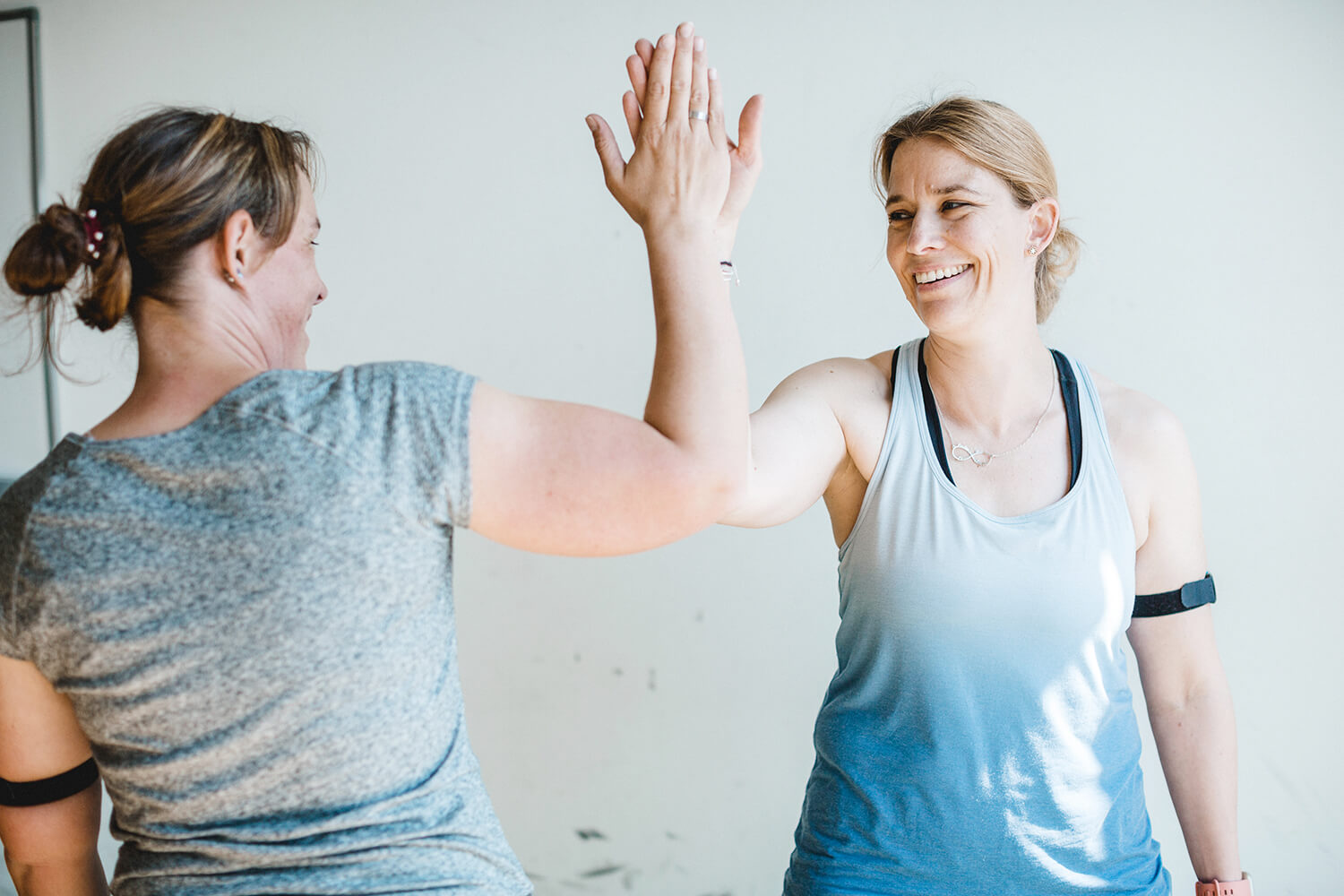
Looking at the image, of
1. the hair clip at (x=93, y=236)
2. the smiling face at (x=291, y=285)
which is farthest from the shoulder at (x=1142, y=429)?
the hair clip at (x=93, y=236)

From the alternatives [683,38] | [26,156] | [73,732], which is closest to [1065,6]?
[683,38]

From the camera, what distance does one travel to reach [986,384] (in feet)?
5.50

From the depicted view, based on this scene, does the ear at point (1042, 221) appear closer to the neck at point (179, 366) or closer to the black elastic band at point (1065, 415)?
the black elastic band at point (1065, 415)

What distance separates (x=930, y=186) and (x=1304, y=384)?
1204mm

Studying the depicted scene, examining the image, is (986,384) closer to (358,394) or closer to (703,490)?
(703,490)

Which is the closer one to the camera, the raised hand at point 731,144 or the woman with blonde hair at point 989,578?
the raised hand at point 731,144

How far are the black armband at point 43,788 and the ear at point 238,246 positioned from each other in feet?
2.05

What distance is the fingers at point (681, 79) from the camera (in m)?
1.04

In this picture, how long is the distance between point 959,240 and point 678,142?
759 mm

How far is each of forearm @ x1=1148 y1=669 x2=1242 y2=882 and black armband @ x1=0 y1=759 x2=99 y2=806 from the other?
1.71 metres

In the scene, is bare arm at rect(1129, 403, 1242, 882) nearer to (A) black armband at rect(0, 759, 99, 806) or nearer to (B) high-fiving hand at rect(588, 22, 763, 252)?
(B) high-fiving hand at rect(588, 22, 763, 252)

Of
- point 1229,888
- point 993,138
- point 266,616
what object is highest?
point 993,138

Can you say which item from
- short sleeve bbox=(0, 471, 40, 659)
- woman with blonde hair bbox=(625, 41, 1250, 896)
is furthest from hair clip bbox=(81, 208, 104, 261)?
woman with blonde hair bbox=(625, 41, 1250, 896)

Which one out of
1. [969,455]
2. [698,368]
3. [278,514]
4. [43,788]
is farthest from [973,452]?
[43,788]
